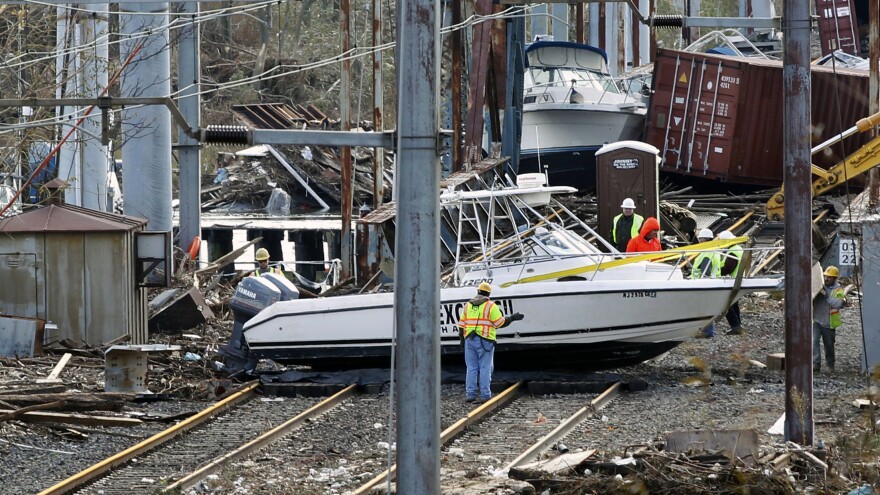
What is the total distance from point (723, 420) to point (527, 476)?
3935mm

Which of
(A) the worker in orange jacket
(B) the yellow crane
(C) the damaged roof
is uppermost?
(B) the yellow crane

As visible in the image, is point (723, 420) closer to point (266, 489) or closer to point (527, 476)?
point (527, 476)

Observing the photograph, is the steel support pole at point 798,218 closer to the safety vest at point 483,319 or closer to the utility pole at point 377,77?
the safety vest at point 483,319

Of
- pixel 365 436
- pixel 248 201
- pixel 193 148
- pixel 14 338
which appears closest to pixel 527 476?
pixel 365 436

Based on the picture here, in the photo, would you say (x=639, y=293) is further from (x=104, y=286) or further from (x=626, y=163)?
(x=626, y=163)

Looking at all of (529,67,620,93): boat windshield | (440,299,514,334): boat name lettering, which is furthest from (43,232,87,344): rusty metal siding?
(529,67,620,93): boat windshield

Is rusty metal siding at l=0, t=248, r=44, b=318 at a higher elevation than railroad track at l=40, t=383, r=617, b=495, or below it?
higher

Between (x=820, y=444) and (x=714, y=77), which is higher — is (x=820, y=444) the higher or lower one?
the lower one

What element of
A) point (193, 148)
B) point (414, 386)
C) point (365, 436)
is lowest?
point (365, 436)

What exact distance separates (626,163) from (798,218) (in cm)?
1506

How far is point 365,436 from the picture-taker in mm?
13539

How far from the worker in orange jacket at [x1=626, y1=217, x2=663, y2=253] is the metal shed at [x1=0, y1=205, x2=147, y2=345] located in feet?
23.7

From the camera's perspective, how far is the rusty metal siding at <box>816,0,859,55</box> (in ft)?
152

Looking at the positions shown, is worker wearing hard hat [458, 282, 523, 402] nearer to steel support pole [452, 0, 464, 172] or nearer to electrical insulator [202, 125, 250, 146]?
electrical insulator [202, 125, 250, 146]
